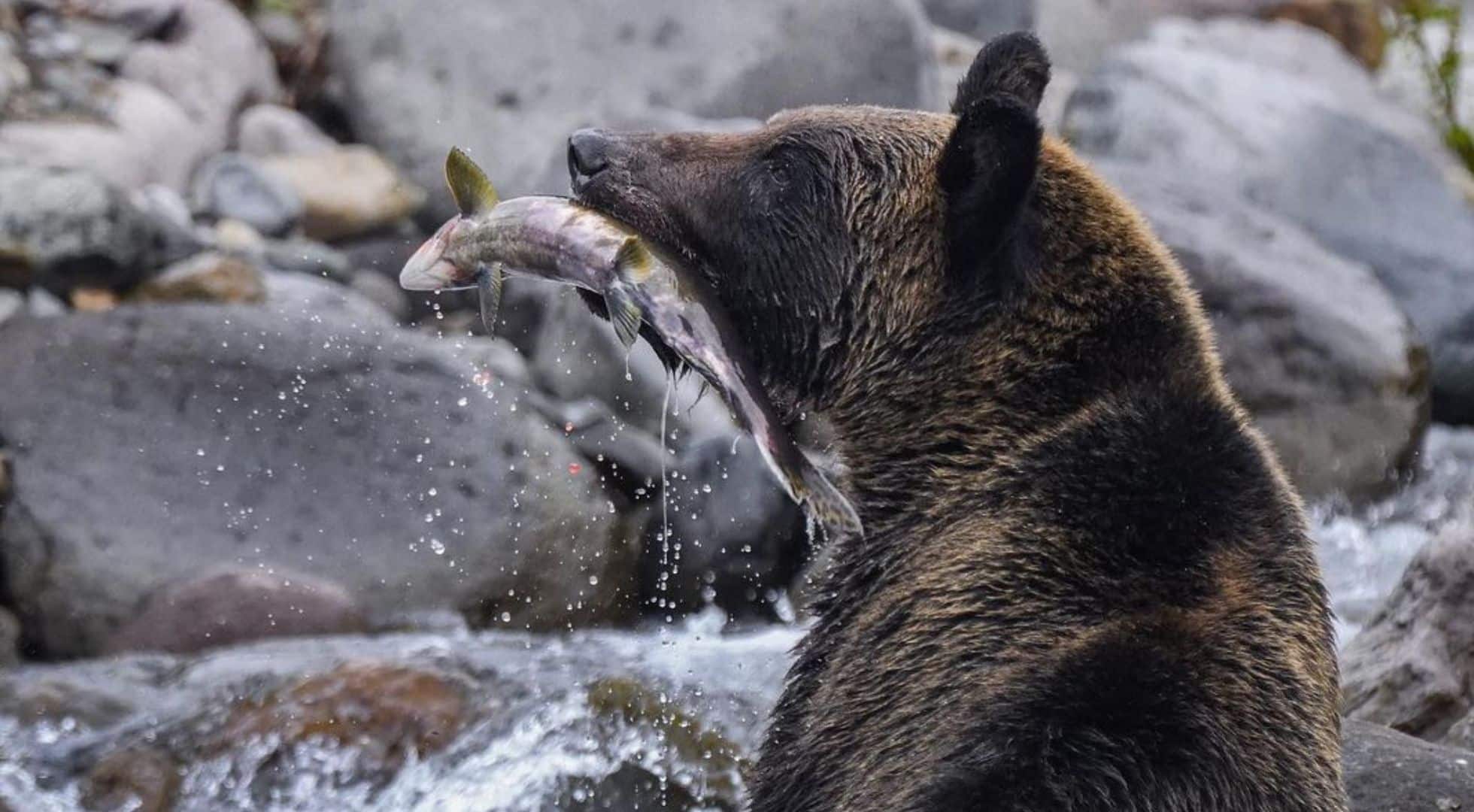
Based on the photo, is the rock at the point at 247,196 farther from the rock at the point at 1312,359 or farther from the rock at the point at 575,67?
the rock at the point at 1312,359

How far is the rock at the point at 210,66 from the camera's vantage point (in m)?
12.1

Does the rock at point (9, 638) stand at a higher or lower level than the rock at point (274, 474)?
lower

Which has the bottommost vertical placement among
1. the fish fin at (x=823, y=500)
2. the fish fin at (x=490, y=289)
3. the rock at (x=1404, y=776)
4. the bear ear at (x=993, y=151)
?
the rock at (x=1404, y=776)

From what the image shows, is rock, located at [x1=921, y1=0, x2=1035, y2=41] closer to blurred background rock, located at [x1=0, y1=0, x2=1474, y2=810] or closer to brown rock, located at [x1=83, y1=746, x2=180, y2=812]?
blurred background rock, located at [x1=0, y1=0, x2=1474, y2=810]

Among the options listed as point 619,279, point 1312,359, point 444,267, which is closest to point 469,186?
point 444,267

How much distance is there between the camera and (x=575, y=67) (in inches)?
490

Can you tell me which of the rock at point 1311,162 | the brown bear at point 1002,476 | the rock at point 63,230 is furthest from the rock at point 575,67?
the brown bear at point 1002,476

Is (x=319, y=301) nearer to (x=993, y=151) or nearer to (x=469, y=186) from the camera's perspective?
(x=469, y=186)

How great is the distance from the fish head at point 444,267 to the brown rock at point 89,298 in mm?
5591

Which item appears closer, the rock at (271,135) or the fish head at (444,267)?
the fish head at (444,267)

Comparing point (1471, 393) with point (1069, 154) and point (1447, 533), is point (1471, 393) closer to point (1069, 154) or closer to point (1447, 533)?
point (1447, 533)

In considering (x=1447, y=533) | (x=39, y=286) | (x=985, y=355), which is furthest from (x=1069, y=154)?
(x=39, y=286)

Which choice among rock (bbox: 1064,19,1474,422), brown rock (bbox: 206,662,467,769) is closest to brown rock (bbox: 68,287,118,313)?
brown rock (bbox: 206,662,467,769)

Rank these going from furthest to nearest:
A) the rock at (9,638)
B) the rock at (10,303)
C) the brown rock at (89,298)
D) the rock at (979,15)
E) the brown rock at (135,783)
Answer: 1. the rock at (979,15)
2. the brown rock at (89,298)
3. the rock at (10,303)
4. the rock at (9,638)
5. the brown rock at (135,783)
